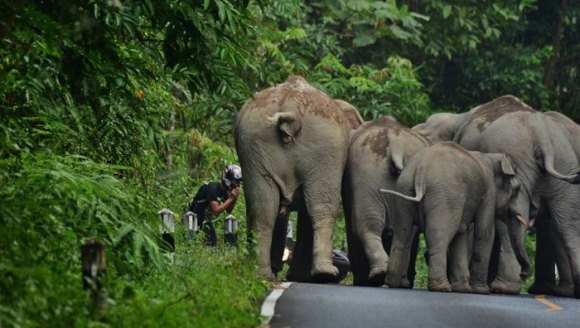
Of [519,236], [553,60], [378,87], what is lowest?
[519,236]

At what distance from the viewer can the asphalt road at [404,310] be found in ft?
50.8

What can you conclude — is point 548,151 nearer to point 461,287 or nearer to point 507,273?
point 507,273

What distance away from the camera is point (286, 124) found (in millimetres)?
22062

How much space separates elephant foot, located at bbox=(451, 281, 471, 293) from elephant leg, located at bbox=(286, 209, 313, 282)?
7.38 feet

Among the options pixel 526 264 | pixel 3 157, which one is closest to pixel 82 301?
pixel 3 157

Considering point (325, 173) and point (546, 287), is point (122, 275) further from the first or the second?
point (546, 287)

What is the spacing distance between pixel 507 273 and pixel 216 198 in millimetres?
4407

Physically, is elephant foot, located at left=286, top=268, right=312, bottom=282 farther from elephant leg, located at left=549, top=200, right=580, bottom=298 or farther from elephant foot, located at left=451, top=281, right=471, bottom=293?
elephant leg, located at left=549, top=200, right=580, bottom=298

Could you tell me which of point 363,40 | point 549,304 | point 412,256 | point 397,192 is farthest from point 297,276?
point 363,40

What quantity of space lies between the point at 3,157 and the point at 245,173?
504 centimetres

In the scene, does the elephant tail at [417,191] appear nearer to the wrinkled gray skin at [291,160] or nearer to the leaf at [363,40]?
the wrinkled gray skin at [291,160]

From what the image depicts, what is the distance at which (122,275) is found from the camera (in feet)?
54.5

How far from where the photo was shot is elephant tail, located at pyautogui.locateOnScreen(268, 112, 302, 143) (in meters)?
22.0

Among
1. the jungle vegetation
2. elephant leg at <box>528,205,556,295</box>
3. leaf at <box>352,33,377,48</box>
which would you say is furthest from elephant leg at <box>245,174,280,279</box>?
leaf at <box>352,33,377,48</box>
